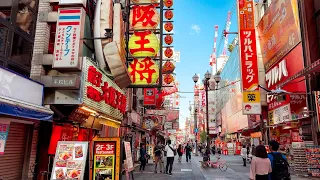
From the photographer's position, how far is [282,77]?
20.9 m

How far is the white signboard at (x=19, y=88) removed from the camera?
725 centimetres

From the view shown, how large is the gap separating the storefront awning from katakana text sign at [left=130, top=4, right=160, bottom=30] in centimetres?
859

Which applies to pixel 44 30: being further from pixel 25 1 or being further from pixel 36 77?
pixel 36 77

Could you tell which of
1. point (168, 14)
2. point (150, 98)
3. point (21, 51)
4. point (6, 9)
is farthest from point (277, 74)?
point (6, 9)

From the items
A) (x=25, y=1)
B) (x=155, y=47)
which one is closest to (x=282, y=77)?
(x=155, y=47)

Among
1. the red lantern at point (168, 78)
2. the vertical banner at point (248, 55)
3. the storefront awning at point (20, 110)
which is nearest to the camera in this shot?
the storefront awning at point (20, 110)

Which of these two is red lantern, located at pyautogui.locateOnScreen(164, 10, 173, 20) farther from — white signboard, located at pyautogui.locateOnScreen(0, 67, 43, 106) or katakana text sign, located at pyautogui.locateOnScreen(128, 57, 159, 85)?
white signboard, located at pyautogui.locateOnScreen(0, 67, 43, 106)

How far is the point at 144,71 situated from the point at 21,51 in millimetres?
7060

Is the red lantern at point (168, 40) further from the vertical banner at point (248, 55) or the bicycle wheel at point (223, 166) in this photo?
the bicycle wheel at point (223, 166)

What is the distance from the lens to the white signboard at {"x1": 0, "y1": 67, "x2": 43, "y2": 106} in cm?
725

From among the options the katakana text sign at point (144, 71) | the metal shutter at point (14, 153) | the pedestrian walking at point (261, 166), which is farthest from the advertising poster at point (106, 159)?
the katakana text sign at point (144, 71)

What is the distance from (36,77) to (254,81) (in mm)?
17499

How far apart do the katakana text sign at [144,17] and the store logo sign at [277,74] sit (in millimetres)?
11278

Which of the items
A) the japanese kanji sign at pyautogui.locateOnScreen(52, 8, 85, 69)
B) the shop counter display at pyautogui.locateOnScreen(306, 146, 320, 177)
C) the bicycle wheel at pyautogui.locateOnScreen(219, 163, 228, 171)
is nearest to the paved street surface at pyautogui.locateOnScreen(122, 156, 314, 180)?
the bicycle wheel at pyautogui.locateOnScreen(219, 163, 228, 171)
